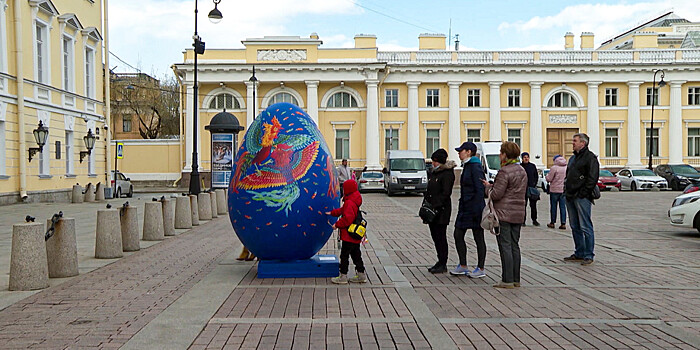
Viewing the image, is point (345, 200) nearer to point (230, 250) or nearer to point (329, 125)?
point (230, 250)

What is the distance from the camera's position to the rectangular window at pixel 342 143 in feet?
172

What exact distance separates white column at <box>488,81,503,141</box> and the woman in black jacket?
44.1 m

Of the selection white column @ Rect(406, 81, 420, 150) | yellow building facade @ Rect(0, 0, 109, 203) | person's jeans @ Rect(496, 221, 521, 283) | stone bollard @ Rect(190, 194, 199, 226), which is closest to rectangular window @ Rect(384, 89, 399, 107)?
white column @ Rect(406, 81, 420, 150)

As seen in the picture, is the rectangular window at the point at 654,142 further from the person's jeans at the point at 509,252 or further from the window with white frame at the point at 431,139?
the person's jeans at the point at 509,252

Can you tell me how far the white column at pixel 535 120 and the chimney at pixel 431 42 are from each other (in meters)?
8.01

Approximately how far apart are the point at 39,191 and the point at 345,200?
21.6m

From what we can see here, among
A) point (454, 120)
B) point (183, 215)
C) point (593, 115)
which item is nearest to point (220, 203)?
point (183, 215)

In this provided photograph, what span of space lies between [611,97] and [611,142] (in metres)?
3.66

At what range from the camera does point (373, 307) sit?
705cm

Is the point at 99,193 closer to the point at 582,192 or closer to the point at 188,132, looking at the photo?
the point at 188,132

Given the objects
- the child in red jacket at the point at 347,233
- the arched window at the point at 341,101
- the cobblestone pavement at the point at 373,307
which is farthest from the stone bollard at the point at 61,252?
the arched window at the point at 341,101

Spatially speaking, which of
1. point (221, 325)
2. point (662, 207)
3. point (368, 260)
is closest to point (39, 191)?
point (368, 260)

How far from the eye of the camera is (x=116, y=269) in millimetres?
9781

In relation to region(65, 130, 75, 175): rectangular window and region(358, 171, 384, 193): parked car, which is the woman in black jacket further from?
region(358, 171, 384, 193): parked car
